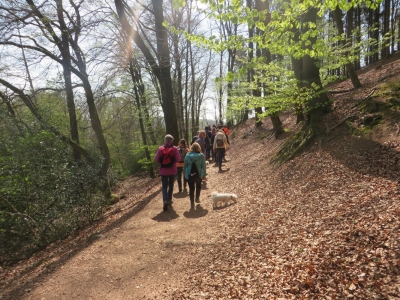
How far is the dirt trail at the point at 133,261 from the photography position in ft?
13.5

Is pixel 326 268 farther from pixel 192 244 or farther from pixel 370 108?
pixel 370 108

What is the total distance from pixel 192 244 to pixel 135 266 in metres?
1.23

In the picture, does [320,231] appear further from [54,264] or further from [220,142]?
[220,142]

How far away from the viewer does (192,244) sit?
5250 millimetres

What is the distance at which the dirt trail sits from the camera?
4105mm

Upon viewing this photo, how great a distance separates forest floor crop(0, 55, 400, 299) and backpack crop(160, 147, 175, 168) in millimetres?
1475

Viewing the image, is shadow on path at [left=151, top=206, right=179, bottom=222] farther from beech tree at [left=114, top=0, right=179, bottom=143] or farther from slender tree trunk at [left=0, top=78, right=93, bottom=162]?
slender tree trunk at [left=0, top=78, right=93, bottom=162]

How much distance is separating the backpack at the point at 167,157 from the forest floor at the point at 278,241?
1.48 m

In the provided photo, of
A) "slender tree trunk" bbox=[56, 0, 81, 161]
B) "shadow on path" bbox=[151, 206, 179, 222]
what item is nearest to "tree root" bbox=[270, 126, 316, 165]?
"shadow on path" bbox=[151, 206, 179, 222]

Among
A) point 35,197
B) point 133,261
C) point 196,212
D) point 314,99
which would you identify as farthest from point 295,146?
point 35,197

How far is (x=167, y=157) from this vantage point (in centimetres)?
720

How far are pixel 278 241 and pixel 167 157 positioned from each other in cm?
394

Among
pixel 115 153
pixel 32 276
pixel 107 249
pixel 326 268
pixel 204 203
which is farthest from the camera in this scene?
pixel 115 153

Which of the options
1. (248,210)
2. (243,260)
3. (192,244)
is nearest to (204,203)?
(248,210)
